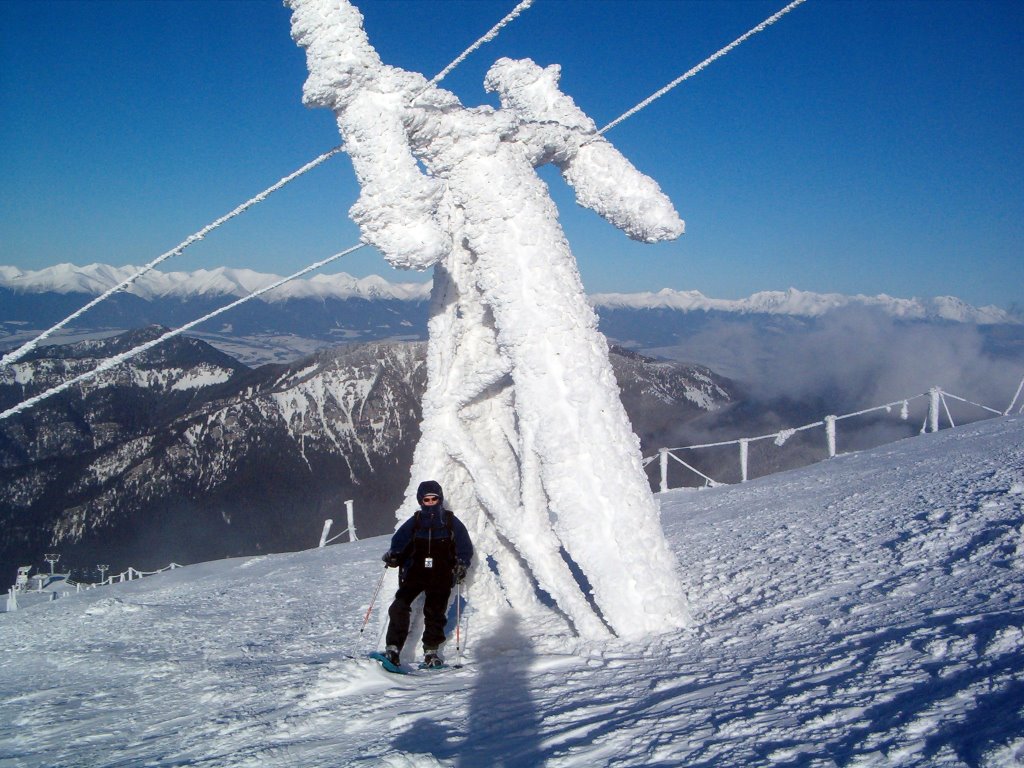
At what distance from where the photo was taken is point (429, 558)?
16.6 feet

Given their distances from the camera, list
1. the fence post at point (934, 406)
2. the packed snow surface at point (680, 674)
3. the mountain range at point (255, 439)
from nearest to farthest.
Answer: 1. the packed snow surface at point (680, 674)
2. the fence post at point (934, 406)
3. the mountain range at point (255, 439)

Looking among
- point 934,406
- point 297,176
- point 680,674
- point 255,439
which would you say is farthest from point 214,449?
point 680,674

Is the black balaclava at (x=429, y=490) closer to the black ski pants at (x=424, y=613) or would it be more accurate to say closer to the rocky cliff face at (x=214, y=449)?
the black ski pants at (x=424, y=613)

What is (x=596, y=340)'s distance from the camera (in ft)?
16.4

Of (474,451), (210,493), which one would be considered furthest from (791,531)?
(210,493)

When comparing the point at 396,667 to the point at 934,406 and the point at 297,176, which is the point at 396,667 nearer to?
the point at 297,176

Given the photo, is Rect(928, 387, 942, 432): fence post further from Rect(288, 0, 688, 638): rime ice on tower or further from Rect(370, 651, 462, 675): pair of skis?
Rect(370, 651, 462, 675): pair of skis

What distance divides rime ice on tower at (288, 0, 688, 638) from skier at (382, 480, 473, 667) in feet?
1.10

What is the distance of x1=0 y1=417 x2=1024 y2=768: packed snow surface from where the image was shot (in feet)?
8.18

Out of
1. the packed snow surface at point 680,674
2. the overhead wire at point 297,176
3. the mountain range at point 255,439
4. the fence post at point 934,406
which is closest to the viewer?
the packed snow surface at point 680,674

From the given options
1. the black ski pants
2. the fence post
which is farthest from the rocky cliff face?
the black ski pants

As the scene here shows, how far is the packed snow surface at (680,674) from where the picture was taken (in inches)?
98.1

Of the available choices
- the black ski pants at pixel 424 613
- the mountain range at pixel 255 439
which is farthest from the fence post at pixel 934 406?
the mountain range at pixel 255 439

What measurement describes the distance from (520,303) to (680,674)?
101 inches
